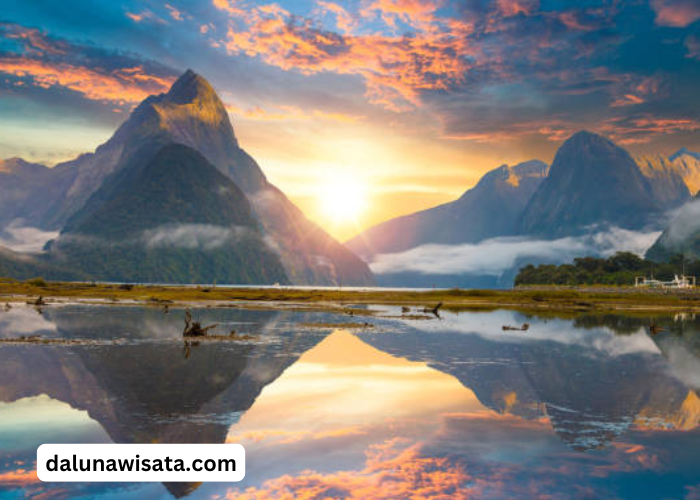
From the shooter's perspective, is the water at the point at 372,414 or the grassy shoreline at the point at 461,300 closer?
the water at the point at 372,414

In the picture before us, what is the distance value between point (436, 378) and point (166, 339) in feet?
86.9

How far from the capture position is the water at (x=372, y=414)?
53.9ft

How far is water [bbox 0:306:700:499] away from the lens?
1644cm

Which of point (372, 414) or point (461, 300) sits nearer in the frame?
point (372, 414)

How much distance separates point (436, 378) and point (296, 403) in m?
10.3

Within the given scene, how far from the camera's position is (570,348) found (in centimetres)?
5119

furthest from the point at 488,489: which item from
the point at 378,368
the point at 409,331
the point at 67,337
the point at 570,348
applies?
the point at 409,331

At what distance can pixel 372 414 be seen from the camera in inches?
984

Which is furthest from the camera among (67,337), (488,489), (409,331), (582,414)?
(409,331)

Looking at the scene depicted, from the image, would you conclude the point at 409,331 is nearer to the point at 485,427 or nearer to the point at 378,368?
the point at 378,368

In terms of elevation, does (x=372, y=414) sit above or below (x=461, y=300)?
above

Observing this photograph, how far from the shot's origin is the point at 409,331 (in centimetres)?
6450

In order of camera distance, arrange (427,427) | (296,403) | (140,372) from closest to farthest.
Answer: (427,427)
(296,403)
(140,372)

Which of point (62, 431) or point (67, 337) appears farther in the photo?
point (67, 337)
